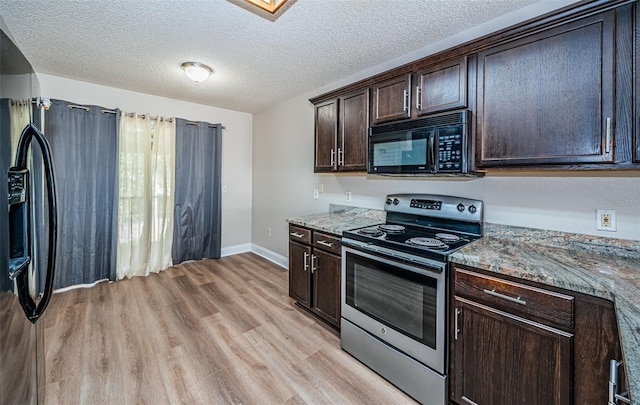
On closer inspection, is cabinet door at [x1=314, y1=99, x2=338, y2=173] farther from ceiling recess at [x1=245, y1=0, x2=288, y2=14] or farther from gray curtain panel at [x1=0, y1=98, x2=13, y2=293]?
gray curtain panel at [x1=0, y1=98, x2=13, y2=293]

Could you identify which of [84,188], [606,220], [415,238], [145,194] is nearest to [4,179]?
[415,238]

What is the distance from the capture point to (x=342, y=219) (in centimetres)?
281

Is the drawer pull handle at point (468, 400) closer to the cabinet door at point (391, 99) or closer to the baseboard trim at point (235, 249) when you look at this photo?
the cabinet door at point (391, 99)

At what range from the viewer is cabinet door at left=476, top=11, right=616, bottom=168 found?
1.34m

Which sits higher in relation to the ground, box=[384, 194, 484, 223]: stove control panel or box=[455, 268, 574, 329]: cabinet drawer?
box=[384, 194, 484, 223]: stove control panel

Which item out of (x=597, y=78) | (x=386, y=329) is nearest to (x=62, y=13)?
(x=386, y=329)

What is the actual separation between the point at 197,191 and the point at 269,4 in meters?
2.92

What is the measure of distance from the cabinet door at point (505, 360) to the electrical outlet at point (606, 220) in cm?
77

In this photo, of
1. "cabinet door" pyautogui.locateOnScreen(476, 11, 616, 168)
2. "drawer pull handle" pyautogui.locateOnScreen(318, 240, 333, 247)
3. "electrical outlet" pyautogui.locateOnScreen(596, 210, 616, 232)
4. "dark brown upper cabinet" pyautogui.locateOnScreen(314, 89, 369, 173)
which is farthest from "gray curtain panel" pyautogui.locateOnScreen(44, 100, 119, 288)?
"electrical outlet" pyautogui.locateOnScreen(596, 210, 616, 232)

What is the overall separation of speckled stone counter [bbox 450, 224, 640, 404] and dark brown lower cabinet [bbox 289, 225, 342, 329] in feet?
3.39

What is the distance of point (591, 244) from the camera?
62.5 inches

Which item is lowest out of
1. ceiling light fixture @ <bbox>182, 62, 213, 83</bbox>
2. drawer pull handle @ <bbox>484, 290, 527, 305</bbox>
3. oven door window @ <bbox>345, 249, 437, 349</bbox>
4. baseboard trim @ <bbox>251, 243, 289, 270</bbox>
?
baseboard trim @ <bbox>251, 243, 289, 270</bbox>

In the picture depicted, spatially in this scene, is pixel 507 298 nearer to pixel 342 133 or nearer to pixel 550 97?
pixel 550 97

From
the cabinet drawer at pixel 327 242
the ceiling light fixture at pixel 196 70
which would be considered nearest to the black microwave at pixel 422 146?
the cabinet drawer at pixel 327 242
